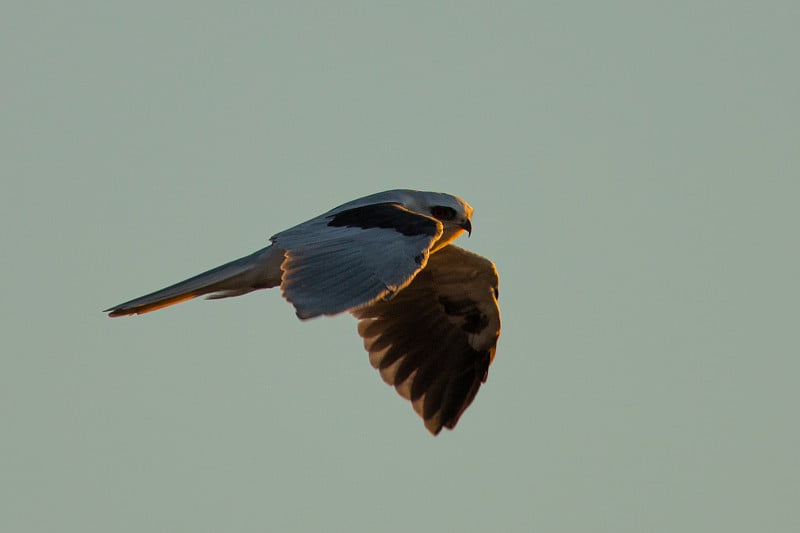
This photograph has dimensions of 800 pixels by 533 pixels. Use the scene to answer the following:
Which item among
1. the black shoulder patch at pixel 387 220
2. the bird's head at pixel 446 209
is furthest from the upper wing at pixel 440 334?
the black shoulder patch at pixel 387 220

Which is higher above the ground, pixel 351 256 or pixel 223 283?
pixel 223 283

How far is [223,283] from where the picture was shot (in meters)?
10.5

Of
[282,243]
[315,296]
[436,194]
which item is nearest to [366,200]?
[436,194]

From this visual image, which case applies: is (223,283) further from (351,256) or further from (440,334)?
(440,334)

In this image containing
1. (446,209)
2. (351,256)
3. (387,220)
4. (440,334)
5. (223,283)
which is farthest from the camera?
(440,334)

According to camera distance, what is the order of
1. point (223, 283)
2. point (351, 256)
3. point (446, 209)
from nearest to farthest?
point (351, 256) → point (223, 283) → point (446, 209)

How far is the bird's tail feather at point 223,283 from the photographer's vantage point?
1032 centimetres

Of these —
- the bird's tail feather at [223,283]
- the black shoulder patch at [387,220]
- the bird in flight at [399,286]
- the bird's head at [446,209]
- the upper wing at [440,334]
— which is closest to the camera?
the bird in flight at [399,286]

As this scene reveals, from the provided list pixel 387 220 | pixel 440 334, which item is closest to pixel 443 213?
pixel 440 334

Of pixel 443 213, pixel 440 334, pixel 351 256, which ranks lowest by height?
pixel 351 256

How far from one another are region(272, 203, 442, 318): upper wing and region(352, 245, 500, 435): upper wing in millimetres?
2232

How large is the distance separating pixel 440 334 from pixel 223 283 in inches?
103

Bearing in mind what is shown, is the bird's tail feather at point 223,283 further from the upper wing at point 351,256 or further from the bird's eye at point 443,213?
the bird's eye at point 443,213

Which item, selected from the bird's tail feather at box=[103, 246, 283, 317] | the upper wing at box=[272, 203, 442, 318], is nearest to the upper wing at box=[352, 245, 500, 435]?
the bird's tail feather at box=[103, 246, 283, 317]
